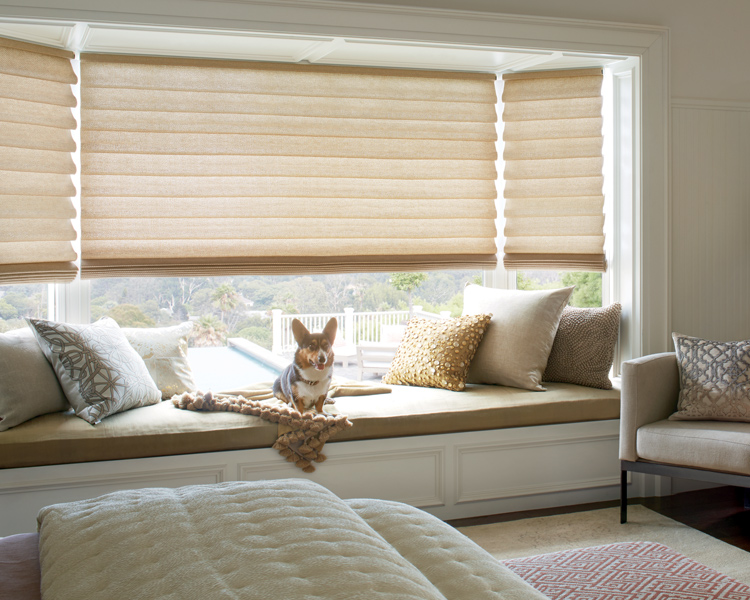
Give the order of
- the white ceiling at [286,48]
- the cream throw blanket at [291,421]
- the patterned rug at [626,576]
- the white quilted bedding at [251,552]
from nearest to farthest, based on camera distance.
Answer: the white quilted bedding at [251,552]
the patterned rug at [626,576]
the cream throw blanket at [291,421]
the white ceiling at [286,48]

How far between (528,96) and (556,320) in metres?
1.24

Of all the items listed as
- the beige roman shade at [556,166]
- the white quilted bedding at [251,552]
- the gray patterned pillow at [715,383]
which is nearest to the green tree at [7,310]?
the white quilted bedding at [251,552]

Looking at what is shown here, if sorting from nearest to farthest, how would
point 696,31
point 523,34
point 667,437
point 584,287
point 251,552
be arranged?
point 251,552 → point 667,437 → point 523,34 → point 696,31 → point 584,287

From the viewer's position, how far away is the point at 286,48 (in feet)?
10.5

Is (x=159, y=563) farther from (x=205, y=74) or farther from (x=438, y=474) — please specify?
(x=205, y=74)

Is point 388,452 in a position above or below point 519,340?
below

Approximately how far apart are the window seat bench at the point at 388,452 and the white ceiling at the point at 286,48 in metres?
1.61

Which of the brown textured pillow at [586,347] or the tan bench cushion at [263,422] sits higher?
the brown textured pillow at [586,347]

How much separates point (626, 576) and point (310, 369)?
68.3 inches

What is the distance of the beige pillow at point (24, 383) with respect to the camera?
8.25 feet

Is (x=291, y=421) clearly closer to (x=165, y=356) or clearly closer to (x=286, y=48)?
(x=165, y=356)

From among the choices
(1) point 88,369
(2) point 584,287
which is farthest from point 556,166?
(1) point 88,369

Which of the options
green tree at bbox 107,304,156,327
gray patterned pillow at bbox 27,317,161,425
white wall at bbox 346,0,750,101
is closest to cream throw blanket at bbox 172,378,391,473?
gray patterned pillow at bbox 27,317,161,425

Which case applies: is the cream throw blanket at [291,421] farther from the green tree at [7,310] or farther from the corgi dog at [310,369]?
the green tree at [7,310]
